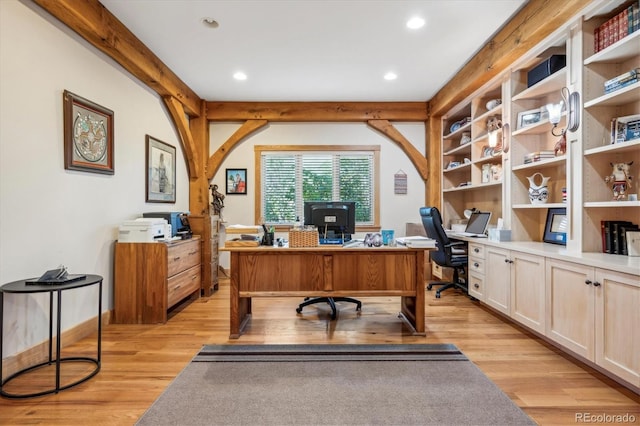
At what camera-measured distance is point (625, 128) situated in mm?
2213

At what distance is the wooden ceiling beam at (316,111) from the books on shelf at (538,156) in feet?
7.12

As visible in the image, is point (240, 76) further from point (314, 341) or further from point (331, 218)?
point (314, 341)

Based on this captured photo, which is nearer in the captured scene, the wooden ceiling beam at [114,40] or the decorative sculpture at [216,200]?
the wooden ceiling beam at [114,40]

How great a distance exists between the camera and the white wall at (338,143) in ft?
17.4

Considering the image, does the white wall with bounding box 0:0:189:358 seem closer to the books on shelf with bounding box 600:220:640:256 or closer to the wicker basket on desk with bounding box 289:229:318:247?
the wicker basket on desk with bounding box 289:229:318:247

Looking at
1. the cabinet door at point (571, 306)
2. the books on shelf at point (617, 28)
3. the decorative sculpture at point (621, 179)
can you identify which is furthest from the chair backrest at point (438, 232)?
the books on shelf at point (617, 28)

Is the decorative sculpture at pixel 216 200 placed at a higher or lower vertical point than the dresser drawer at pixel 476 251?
higher

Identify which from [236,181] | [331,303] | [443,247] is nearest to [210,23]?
[236,181]

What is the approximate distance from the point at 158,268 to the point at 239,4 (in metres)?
2.57

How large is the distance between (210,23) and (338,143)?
2801 millimetres

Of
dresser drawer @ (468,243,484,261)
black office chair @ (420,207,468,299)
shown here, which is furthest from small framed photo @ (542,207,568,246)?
black office chair @ (420,207,468,299)

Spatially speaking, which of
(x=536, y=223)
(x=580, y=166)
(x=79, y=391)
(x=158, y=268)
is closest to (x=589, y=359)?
(x=580, y=166)

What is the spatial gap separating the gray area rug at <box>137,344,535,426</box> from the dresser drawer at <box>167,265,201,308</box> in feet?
3.37

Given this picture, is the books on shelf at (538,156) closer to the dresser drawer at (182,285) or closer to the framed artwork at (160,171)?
the dresser drawer at (182,285)
